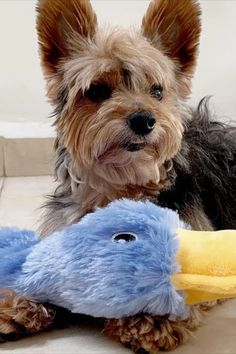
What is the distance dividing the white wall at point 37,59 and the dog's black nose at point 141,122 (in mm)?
1567

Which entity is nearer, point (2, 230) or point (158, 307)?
point (158, 307)

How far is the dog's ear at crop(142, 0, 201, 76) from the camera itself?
1.64 metres

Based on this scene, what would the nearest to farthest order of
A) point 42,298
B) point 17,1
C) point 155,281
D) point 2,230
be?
point 155,281 < point 42,298 < point 2,230 < point 17,1

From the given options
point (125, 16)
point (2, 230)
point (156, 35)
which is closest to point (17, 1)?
point (125, 16)

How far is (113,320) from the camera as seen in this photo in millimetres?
1283

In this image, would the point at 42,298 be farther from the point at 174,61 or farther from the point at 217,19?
the point at 217,19

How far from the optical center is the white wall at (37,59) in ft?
9.82

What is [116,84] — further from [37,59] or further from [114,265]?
[37,59]

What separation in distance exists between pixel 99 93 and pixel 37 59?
1.49 m

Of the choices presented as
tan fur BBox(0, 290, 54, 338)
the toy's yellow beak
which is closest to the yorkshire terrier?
the toy's yellow beak

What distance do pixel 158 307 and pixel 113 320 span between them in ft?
0.34

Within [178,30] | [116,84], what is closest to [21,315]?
[116,84]

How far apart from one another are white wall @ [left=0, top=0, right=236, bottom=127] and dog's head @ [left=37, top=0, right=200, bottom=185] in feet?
4.33

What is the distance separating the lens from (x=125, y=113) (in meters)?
1.48
